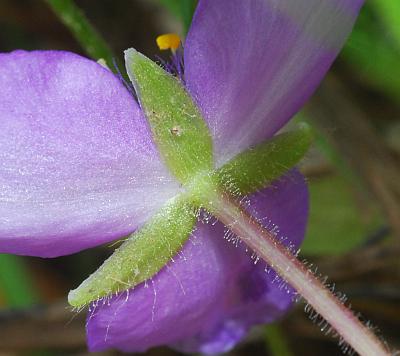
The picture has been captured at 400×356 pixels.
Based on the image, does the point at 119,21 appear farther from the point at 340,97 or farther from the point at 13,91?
the point at 13,91

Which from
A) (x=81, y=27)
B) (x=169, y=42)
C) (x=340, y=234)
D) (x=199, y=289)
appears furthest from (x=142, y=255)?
(x=340, y=234)

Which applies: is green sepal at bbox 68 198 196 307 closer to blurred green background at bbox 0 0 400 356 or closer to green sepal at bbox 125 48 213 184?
green sepal at bbox 125 48 213 184

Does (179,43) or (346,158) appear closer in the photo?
(179,43)

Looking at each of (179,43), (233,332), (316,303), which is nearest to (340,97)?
(233,332)

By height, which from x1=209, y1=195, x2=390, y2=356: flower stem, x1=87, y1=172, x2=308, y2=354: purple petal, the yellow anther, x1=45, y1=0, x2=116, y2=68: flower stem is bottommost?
x1=87, y1=172, x2=308, y2=354: purple petal

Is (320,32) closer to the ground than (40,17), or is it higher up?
higher up

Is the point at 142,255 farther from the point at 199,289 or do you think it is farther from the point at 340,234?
the point at 340,234

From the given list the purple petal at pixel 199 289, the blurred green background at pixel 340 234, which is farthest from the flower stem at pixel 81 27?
the purple petal at pixel 199 289

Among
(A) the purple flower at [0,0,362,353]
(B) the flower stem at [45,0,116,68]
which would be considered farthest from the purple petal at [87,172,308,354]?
(B) the flower stem at [45,0,116,68]
